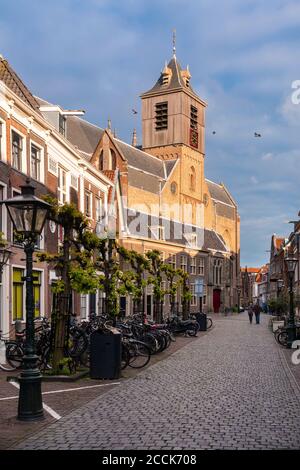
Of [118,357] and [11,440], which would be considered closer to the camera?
[11,440]

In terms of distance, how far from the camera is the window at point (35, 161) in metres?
25.7

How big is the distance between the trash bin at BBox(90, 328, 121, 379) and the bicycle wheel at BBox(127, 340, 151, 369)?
2.16 m

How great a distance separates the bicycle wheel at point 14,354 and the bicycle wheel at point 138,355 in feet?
9.68

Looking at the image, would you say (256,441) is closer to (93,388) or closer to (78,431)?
(78,431)

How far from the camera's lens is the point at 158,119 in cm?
8081

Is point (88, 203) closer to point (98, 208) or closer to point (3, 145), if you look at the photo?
point (98, 208)

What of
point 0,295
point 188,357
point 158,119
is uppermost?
point 158,119

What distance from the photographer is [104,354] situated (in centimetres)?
1424

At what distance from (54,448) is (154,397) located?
4.45 meters

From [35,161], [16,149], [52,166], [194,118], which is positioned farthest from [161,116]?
[16,149]

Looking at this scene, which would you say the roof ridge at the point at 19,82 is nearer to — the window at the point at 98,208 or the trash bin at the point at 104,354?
the window at the point at 98,208

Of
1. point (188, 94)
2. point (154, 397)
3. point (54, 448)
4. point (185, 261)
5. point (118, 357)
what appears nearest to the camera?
point (54, 448)

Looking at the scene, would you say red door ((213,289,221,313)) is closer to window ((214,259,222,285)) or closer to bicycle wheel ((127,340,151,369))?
window ((214,259,222,285))

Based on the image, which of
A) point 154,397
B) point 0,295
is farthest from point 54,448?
point 0,295
